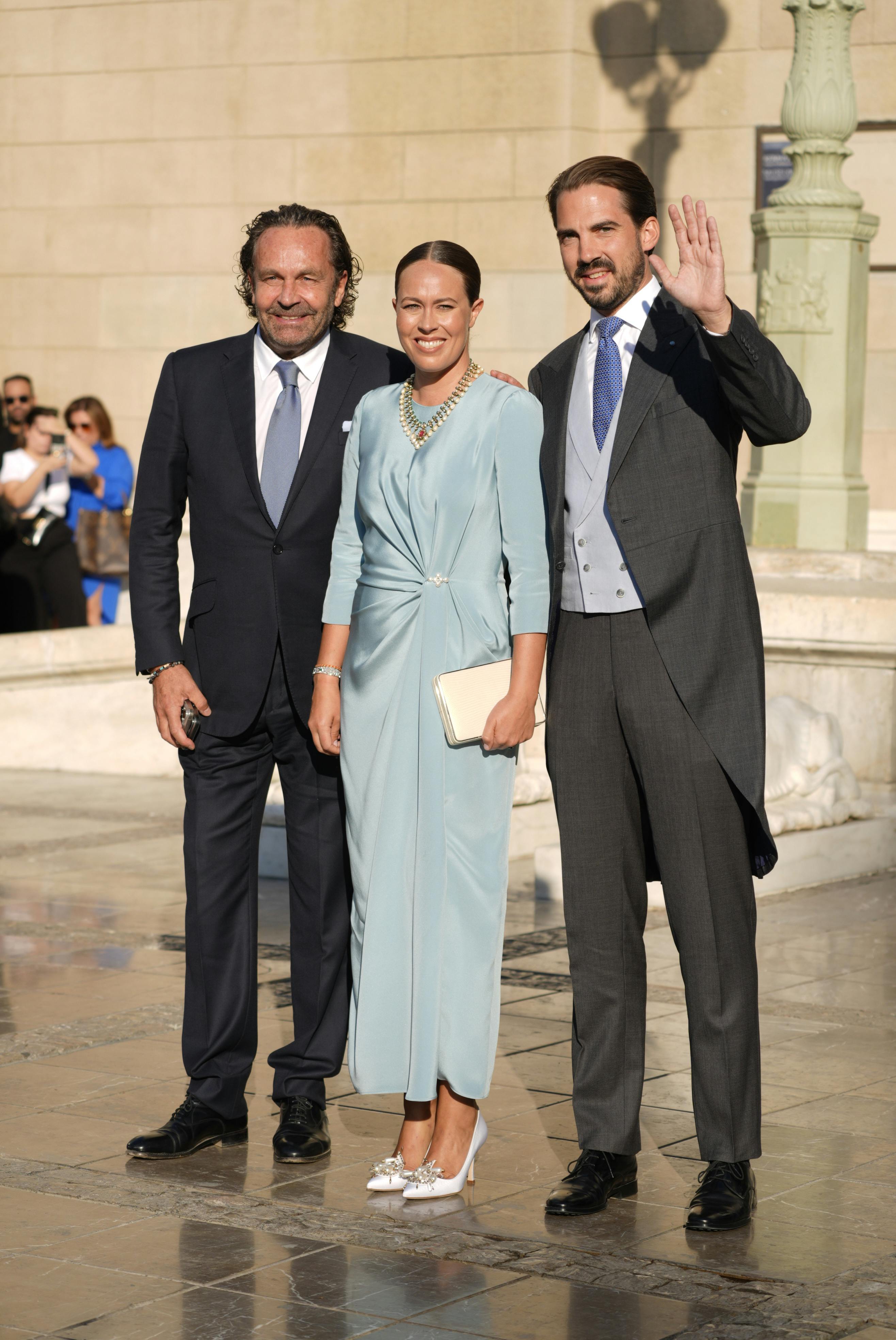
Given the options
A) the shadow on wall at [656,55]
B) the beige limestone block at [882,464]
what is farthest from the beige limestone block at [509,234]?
the beige limestone block at [882,464]

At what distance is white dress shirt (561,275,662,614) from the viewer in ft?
14.5

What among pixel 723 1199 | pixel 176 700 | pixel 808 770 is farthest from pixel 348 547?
pixel 808 770

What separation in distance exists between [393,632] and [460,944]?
2.22ft

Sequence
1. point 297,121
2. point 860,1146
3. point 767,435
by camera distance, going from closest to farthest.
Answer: point 767,435 < point 860,1146 < point 297,121

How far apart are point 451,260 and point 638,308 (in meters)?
0.41

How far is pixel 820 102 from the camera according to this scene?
36.5 feet

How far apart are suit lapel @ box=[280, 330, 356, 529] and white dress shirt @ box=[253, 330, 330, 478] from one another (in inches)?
0.6

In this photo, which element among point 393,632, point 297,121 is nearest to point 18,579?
point 297,121

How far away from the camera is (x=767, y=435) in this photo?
169 inches

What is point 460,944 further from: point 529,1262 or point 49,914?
point 49,914

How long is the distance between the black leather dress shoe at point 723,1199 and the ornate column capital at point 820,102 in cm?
768

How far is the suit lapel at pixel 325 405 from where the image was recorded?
16.2 ft

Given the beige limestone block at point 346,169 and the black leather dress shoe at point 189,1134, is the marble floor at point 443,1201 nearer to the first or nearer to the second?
the black leather dress shoe at point 189,1134

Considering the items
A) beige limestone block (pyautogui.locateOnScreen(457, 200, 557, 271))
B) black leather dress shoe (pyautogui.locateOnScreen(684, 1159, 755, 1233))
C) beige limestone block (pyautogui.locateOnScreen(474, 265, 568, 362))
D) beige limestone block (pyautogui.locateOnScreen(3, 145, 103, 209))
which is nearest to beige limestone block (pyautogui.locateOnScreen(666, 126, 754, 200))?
beige limestone block (pyautogui.locateOnScreen(457, 200, 557, 271))
